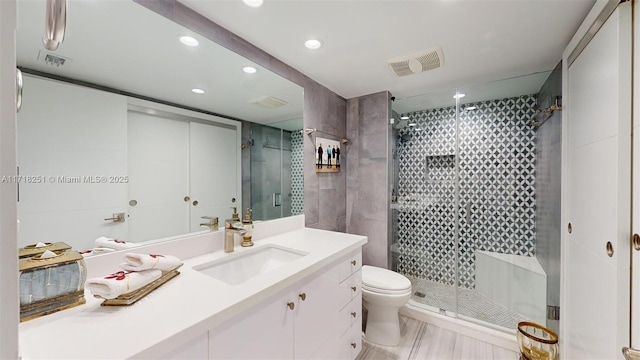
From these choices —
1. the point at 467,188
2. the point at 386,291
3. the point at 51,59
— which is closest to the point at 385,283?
the point at 386,291

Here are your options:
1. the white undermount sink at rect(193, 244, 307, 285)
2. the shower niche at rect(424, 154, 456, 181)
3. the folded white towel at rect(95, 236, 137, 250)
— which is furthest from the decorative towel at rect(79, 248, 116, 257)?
the shower niche at rect(424, 154, 456, 181)

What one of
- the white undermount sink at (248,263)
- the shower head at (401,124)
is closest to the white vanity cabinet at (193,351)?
the white undermount sink at (248,263)

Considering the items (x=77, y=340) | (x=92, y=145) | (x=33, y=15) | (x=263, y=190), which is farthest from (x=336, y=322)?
(x=33, y=15)

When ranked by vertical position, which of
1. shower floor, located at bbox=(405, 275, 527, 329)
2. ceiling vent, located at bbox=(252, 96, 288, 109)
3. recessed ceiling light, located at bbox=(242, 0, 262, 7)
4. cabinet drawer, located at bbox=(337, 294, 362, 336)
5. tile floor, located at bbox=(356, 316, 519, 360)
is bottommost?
tile floor, located at bbox=(356, 316, 519, 360)

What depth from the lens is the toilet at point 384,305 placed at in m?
1.93

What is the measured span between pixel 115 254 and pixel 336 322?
1182mm

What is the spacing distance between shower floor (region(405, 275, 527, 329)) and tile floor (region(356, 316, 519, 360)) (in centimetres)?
26

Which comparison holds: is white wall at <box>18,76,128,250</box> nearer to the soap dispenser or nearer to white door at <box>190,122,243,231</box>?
white door at <box>190,122,243,231</box>

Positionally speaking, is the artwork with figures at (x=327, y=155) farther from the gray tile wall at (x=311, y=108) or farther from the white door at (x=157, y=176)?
the white door at (x=157, y=176)

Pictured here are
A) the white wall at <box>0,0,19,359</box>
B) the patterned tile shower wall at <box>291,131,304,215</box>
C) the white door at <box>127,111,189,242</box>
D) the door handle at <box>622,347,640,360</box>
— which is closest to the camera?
the white wall at <box>0,0,19,359</box>

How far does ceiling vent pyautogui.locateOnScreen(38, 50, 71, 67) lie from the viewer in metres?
0.91

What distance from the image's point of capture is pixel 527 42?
5.33 feet

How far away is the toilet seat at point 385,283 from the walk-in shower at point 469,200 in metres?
0.53

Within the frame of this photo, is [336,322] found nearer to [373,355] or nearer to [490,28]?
[373,355]
